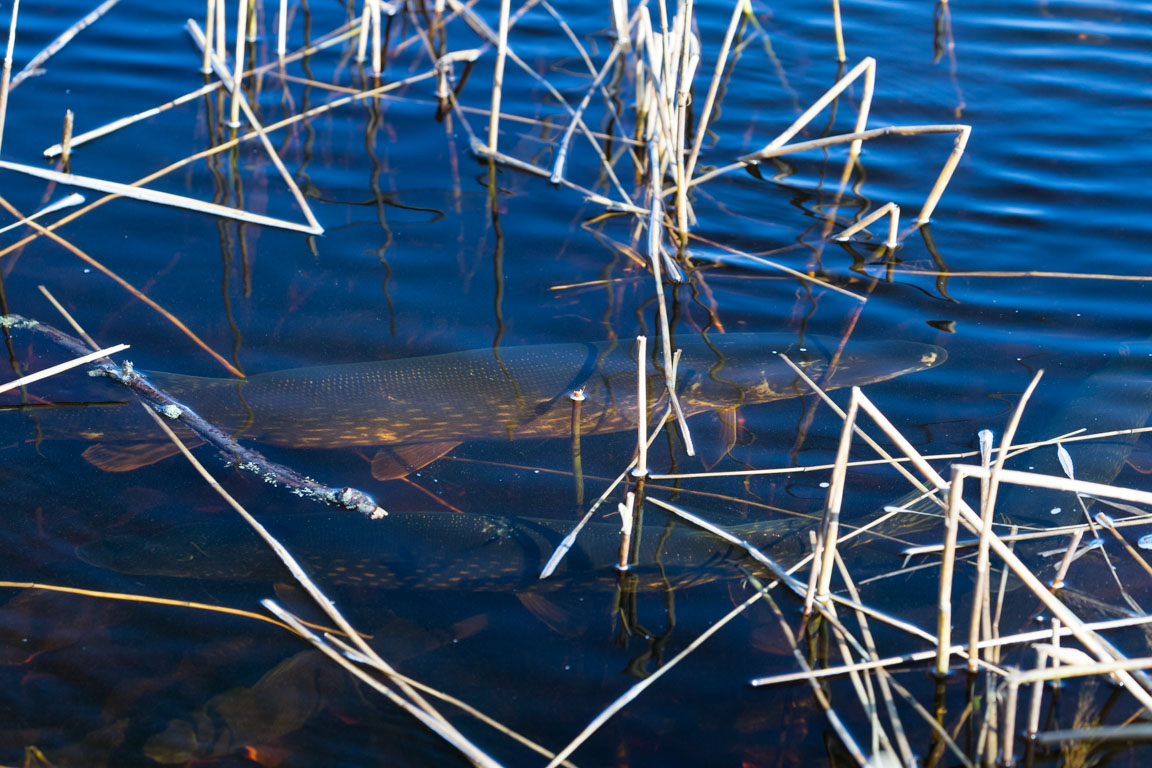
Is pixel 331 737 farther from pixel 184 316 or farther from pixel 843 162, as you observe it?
pixel 843 162

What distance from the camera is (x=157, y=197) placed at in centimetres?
473

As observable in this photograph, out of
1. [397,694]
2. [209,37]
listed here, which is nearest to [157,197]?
[209,37]

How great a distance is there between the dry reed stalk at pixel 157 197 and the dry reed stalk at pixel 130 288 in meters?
0.24

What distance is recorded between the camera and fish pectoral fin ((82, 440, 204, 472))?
3385mm

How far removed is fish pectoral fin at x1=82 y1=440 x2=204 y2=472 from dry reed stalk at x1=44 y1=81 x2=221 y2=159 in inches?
92.5

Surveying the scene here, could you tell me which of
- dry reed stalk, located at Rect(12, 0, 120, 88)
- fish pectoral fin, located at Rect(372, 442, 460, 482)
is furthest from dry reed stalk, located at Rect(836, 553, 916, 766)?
dry reed stalk, located at Rect(12, 0, 120, 88)

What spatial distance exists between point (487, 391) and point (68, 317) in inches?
70.7

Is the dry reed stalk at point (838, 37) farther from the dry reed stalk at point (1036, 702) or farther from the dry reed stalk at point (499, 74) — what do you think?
the dry reed stalk at point (1036, 702)

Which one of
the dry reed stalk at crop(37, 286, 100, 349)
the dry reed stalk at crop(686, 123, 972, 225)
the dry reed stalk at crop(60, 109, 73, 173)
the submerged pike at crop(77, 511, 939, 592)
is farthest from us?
the dry reed stalk at crop(60, 109, 73, 173)

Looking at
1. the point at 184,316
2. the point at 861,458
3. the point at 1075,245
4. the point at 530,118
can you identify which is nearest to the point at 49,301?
the point at 184,316

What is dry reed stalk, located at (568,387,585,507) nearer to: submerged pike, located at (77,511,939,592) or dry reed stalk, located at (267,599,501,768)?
submerged pike, located at (77,511,939,592)

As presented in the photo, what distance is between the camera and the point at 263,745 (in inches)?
99.5

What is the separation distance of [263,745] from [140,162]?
367 centimetres

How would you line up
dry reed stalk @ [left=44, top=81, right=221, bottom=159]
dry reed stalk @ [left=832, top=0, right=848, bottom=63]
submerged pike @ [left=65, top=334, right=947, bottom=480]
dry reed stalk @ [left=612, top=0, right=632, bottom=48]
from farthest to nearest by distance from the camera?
dry reed stalk @ [left=832, top=0, right=848, bottom=63]
dry reed stalk @ [left=612, top=0, right=632, bottom=48]
dry reed stalk @ [left=44, top=81, right=221, bottom=159]
submerged pike @ [left=65, top=334, right=947, bottom=480]
